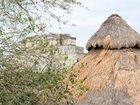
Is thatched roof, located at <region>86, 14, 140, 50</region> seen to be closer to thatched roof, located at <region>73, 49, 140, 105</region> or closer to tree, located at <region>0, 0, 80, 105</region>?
thatched roof, located at <region>73, 49, 140, 105</region>

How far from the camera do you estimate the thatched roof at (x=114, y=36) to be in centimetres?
965

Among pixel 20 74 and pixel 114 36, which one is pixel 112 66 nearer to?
pixel 114 36

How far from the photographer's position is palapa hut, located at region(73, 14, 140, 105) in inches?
352

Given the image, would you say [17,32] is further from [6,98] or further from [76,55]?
[76,55]

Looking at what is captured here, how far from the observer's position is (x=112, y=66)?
31.0 ft

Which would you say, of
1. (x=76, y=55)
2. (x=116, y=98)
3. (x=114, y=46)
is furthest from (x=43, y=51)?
(x=76, y=55)

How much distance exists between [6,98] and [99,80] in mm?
3918

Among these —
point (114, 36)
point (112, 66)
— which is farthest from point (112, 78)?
point (114, 36)

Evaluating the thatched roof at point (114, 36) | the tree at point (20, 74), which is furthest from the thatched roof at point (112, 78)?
the tree at point (20, 74)

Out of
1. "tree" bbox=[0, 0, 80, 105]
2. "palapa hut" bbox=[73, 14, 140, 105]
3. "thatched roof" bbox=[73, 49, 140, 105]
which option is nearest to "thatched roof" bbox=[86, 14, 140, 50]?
"palapa hut" bbox=[73, 14, 140, 105]

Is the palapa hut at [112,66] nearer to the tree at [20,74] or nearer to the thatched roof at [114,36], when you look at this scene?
the thatched roof at [114,36]

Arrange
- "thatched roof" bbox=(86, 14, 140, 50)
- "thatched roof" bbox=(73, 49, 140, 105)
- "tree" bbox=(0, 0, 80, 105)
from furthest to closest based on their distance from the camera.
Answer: "thatched roof" bbox=(86, 14, 140, 50) < "thatched roof" bbox=(73, 49, 140, 105) < "tree" bbox=(0, 0, 80, 105)

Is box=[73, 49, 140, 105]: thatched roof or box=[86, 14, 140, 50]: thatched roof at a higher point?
box=[86, 14, 140, 50]: thatched roof

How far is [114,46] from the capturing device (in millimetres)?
9633
